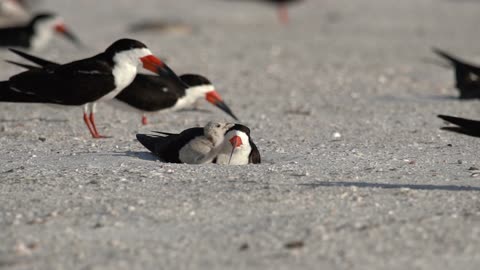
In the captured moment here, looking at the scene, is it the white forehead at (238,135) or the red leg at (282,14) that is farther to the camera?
the red leg at (282,14)

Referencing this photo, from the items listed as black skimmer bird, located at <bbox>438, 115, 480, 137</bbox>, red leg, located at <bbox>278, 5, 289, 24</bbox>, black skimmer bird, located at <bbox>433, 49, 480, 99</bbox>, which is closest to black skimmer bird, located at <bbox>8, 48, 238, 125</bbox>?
black skimmer bird, located at <bbox>433, 49, 480, 99</bbox>

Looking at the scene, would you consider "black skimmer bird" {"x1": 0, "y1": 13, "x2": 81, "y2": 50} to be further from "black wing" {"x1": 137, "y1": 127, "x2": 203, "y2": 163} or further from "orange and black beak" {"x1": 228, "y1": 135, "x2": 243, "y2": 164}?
"orange and black beak" {"x1": 228, "y1": 135, "x2": 243, "y2": 164}

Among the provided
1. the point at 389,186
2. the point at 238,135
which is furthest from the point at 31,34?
the point at 389,186

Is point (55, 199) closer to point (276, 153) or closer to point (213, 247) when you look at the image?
point (213, 247)

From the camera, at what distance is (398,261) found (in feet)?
13.8

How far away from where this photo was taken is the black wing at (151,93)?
8.06m

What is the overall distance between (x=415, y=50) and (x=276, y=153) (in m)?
8.50

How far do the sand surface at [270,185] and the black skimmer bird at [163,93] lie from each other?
0.63ft

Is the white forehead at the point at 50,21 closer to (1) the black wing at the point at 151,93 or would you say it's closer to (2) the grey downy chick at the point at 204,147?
(1) the black wing at the point at 151,93

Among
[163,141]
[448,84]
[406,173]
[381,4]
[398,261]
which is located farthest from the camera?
[381,4]

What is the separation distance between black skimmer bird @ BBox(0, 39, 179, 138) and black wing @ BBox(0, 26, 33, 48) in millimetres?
5660

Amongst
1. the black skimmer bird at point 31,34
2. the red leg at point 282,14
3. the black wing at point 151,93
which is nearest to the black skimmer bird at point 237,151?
the black wing at point 151,93

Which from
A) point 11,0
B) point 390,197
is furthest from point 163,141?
point 11,0

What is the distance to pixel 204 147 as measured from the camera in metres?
6.44
